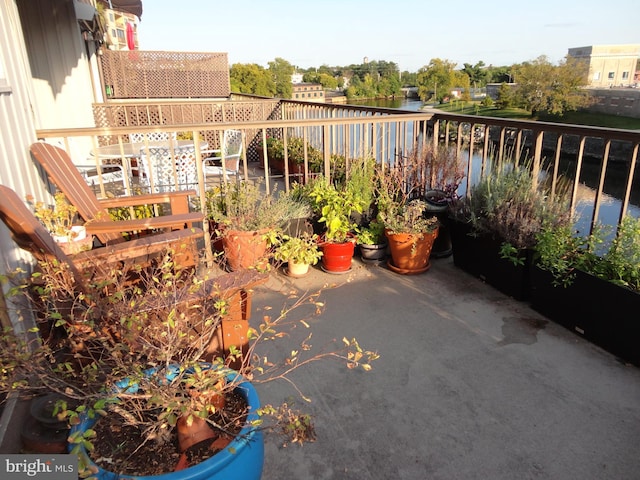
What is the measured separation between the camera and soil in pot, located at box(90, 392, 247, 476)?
3.76 feet

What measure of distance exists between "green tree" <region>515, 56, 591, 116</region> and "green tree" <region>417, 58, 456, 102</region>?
19.5 metres

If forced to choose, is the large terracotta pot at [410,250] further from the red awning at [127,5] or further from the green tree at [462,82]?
the green tree at [462,82]

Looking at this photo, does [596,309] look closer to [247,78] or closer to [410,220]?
[410,220]

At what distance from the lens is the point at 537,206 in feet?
9.66

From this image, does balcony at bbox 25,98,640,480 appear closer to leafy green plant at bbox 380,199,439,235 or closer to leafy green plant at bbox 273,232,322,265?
leafy green plant at bbox 273,232,322,265

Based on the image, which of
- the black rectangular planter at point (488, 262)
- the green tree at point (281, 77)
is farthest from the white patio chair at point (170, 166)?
the green tree at point (281, 77)

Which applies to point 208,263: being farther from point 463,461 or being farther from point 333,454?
point 463,461

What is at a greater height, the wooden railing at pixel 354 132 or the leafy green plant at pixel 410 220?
the wooden railing at pixel 354 132

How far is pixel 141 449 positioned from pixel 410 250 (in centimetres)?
253

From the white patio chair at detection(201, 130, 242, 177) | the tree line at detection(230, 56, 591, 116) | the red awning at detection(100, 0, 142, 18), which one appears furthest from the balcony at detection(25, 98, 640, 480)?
the tree line at detection(230, 56, 591, 116)

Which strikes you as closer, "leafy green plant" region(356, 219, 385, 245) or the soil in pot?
the soil in pot

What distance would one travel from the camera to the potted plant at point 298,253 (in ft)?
10.8

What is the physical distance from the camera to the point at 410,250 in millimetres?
3391

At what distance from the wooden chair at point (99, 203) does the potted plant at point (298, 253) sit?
0.78 m
